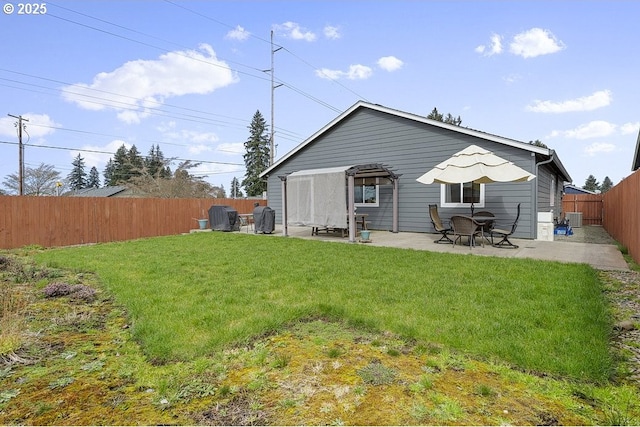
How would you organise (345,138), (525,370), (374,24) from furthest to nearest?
(345,138), (374,24), (525,370)

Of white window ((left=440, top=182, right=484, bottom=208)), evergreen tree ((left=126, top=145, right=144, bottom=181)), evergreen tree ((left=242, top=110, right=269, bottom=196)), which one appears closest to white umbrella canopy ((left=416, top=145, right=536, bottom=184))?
white window ((left=440, top=182, right=484, bottom=208))

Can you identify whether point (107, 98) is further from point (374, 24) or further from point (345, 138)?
point (374, 24)

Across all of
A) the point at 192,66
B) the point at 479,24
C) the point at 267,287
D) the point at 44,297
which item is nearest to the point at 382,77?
the point at 479,24

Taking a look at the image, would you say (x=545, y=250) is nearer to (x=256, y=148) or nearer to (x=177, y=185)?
(x=177, y=185)

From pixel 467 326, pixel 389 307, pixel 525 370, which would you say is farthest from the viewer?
pixel 389 307

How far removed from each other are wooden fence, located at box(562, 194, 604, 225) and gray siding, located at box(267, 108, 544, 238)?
33.4 ft

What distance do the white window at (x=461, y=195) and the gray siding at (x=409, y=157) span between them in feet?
0.53

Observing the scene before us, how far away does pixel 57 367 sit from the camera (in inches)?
102

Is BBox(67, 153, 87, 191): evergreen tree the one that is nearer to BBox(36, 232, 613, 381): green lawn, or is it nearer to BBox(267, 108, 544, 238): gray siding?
BBox(267, 108, 544, 238): gray siding

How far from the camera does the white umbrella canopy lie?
7680 mm

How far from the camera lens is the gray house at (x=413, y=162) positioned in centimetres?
952

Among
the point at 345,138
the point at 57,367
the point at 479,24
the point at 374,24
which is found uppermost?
the point at 374,24

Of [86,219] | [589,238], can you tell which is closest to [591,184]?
[589,238]

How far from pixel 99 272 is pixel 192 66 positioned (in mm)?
18165
